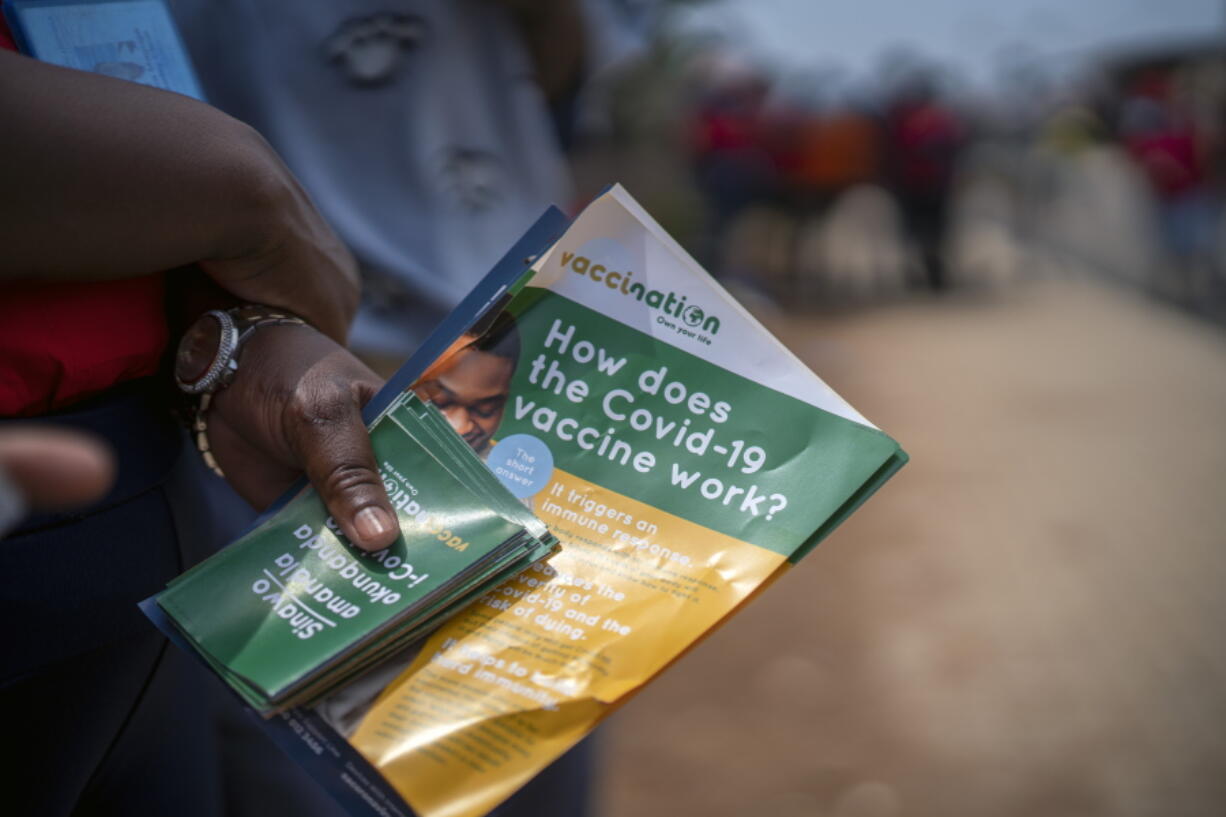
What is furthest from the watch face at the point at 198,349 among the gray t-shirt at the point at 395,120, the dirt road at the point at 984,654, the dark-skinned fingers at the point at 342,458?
the dirt road at the point at 984,654

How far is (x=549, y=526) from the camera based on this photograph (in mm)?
756

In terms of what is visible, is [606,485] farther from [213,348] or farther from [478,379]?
[213,348]

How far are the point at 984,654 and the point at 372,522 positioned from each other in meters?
2.65

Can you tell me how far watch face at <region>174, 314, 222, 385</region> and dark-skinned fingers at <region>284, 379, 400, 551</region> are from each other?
0.11m

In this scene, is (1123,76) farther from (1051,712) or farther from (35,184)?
(35,184)

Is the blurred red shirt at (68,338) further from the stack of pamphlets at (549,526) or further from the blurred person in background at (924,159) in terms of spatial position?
the blurred person in background at (924,159)

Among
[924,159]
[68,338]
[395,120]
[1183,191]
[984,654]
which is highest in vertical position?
[1183,191]

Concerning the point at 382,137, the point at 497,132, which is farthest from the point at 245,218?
the point at 497,132

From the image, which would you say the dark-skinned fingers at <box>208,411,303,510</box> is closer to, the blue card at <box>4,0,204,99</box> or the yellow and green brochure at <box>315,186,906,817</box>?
the yellow and green brochure at <box>315,186,906,817</box>

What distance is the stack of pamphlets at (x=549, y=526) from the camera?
0.69m

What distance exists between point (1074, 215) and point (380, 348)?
11.7 metres

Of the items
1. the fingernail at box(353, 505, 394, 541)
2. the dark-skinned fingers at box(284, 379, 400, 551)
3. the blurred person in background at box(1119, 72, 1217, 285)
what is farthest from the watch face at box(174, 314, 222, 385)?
the blurred person in background at box(1119, 72, 1217, 285)

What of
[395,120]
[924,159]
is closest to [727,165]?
[924,159]

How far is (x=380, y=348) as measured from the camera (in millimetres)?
1344
